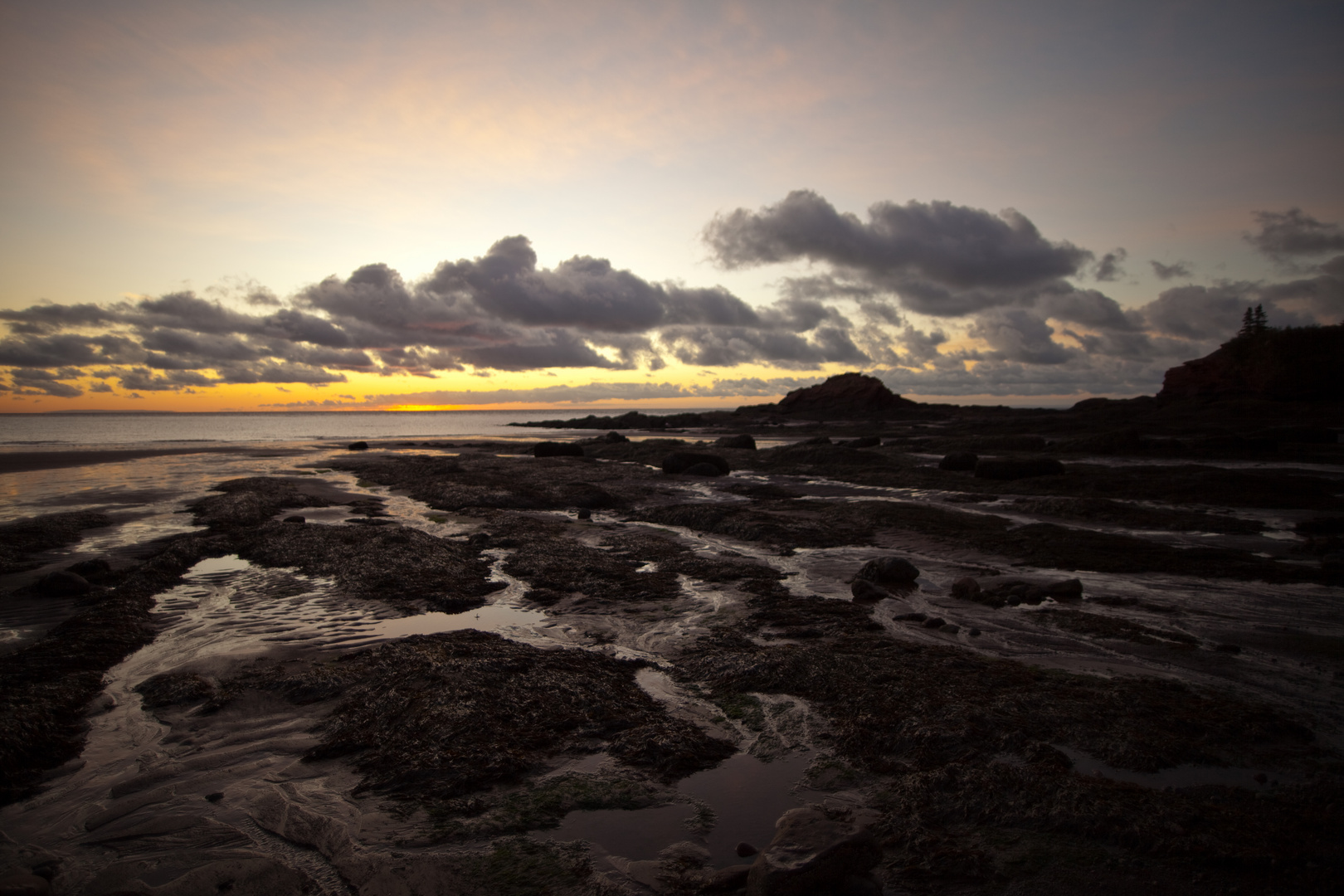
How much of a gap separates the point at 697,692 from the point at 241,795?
433cm

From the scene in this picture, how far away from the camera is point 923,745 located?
564cm

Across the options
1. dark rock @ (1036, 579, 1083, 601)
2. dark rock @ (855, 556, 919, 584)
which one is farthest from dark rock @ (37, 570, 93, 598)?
Answer: dark rock @ (1036, 579, 1083, 601)

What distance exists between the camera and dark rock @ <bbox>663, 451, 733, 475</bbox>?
28.6 m

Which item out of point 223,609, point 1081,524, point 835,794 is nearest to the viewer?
point 835,794

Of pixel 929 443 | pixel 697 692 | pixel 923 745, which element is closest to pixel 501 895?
pixel 697 692

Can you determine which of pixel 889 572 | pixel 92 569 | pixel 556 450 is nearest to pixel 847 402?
pixel 556 450

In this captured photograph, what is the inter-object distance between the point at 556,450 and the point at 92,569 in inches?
1146

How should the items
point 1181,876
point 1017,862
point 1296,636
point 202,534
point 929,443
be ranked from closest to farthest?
point 1181,876, point 1017,862, point 1296,636, point 202,534, point 929,443

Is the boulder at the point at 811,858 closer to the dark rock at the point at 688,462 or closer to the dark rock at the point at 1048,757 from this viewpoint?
the dark rock at the point at 1048,757

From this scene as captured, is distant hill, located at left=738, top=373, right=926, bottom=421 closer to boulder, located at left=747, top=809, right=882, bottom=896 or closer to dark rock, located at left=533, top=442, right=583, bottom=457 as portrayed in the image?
dark rock, located at left=533, top=442, right=583, bottom=457

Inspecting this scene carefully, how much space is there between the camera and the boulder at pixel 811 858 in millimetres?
3602

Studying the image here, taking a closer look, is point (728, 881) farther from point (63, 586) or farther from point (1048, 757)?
point (63, 586)

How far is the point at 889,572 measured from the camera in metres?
11.1

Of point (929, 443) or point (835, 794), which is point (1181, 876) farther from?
point (929, 443)
